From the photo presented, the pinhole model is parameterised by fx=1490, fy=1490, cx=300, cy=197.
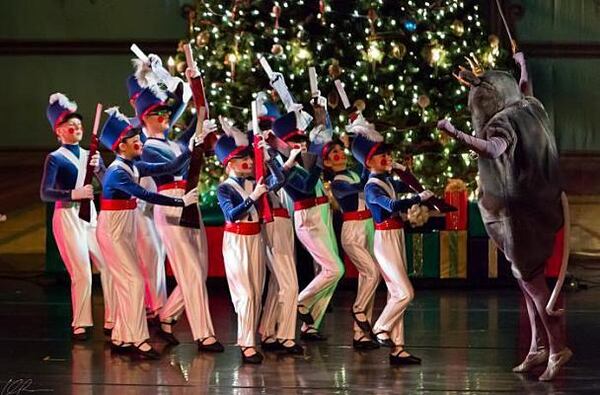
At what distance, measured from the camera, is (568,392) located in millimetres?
8711

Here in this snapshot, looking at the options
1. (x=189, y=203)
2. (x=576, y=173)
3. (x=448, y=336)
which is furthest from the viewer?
(x=576, y=173)

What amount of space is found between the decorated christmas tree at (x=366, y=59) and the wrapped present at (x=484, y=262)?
2.95ft

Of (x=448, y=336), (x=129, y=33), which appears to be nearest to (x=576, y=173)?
(x=129, y=33)

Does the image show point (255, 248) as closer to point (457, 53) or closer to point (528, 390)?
point (528, 390)

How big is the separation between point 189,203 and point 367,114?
13.3 ft

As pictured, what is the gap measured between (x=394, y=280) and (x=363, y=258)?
668 mm

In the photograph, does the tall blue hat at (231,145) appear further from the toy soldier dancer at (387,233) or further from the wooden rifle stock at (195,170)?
the toy soldier dancer at (387,233)

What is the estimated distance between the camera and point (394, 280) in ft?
32.2

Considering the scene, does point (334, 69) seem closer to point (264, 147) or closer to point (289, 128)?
point (289, 128)

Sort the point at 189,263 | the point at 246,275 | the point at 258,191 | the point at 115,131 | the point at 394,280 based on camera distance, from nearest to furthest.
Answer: the point at 258,191, the point at 394,280, the point at 246,275, the point at 115,131, the point at 189,263

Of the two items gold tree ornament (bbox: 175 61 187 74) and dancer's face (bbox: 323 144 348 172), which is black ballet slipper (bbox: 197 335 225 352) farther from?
gold tree ornament (bbox: 175 61 187 74)

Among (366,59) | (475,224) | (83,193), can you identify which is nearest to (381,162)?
(83,193)

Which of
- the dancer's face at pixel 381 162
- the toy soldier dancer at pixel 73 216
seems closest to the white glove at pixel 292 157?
the dancer's face at pixel 381 162

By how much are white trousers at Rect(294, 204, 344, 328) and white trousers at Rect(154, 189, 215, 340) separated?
74 centimetres
